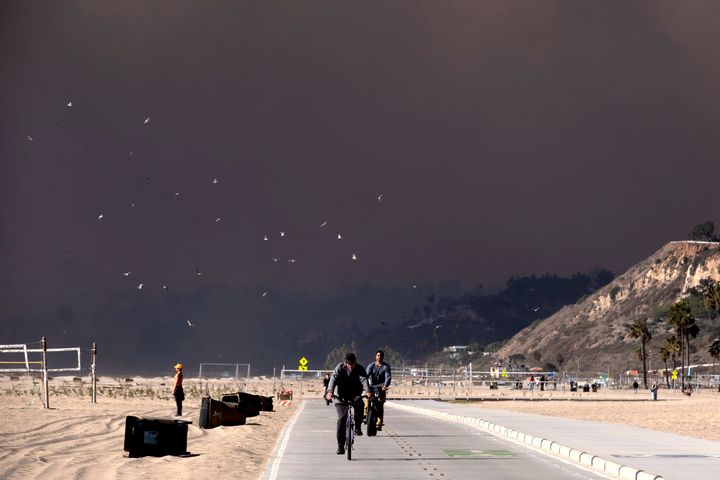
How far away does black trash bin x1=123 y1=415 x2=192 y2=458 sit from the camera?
23922mm

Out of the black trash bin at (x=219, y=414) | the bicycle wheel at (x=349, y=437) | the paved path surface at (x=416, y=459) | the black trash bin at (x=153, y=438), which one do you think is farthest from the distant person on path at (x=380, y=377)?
the black trash bin at (x=219, y=414)

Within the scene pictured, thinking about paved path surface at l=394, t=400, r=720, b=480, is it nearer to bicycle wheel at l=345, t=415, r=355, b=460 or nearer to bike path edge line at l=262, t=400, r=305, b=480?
bicycle wheel at l=345, t=415, r=355, b=460

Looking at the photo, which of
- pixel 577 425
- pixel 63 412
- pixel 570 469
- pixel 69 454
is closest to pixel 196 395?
pixel 63 412

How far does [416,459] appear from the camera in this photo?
22.9 metres

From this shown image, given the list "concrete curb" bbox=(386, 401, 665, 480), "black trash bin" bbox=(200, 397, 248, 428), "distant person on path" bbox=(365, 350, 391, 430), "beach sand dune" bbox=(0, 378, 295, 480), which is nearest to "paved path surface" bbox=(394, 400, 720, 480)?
"concrete curb" bbox=(386, 401, 665, 480)

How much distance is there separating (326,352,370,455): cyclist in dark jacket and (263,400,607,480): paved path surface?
56 centimetres

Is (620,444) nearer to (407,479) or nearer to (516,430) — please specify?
(516,430)

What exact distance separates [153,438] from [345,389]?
4.32 m

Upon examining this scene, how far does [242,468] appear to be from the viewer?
22.0 m

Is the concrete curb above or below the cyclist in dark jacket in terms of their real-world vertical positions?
below

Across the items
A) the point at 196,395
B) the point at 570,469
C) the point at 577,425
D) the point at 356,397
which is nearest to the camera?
the point at 570,469

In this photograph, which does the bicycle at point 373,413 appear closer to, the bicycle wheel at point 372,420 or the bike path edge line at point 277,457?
the bicycle wheel at point 372,420

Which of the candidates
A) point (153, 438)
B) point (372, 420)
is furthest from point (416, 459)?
point (372, 420)

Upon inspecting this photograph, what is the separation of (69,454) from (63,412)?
20.5m
